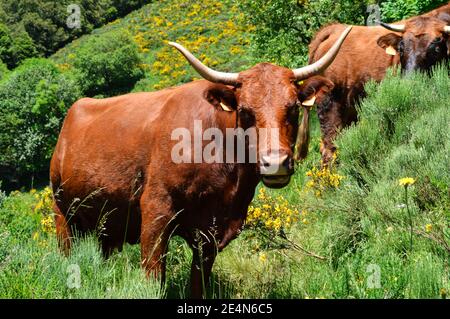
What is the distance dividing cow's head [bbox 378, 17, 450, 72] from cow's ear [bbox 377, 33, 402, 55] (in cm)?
13

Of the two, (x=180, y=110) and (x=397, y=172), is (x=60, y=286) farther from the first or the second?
(x=397, y=172)

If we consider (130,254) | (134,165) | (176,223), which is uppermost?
(134,165)

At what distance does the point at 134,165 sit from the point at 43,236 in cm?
312

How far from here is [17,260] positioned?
3805 millimetres

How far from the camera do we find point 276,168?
3600 millimetres

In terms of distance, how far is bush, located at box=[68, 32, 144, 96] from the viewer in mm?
53812

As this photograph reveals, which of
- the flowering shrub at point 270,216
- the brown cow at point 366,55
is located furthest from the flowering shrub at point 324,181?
the brown cow at point 366,55

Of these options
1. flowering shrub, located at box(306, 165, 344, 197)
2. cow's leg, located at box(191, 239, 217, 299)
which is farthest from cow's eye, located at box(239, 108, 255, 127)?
flowering shrub, located at box(306, 165, 344, 197)

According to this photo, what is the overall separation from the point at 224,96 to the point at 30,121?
4690cm

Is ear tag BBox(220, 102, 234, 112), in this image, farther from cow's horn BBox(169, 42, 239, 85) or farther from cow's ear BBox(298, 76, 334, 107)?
cow's ear BBox(298, 76, 334, 107)

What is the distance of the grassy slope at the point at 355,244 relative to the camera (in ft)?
11.8

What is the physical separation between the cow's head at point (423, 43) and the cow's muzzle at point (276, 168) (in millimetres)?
5097

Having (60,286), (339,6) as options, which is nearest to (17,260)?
(60,286)

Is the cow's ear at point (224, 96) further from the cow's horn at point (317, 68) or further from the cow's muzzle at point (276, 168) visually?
the cow's muzzle at point (276, 168)
